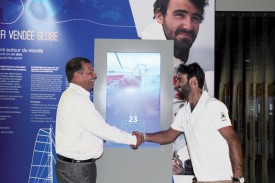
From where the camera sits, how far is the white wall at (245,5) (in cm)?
370

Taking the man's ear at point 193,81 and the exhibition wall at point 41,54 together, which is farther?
the exhibition wall at point 41,54

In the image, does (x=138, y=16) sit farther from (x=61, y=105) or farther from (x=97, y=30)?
(x=61, y=105)

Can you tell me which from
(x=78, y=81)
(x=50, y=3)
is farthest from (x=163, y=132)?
(x=50, y=3)

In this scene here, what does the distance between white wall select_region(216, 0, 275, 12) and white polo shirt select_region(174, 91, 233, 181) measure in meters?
1.39

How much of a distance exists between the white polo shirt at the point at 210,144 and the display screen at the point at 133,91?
790mm

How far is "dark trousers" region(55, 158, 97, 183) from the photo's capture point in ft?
9.09

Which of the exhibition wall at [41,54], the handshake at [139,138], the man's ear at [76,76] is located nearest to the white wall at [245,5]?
the exhibition wall at [41,54]

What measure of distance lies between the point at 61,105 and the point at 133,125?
0.91 m

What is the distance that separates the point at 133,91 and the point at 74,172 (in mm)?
1104

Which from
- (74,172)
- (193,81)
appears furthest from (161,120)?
(74,172)

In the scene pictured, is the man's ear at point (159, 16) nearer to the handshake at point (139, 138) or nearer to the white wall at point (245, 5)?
the white wall at point (245, 5)

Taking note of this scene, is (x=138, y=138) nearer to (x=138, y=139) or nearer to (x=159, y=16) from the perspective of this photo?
(x=138, y=139)

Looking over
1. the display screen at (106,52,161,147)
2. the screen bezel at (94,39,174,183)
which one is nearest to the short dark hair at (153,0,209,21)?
the screen bezel at (94,39,174,183)

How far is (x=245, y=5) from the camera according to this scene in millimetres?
3740
